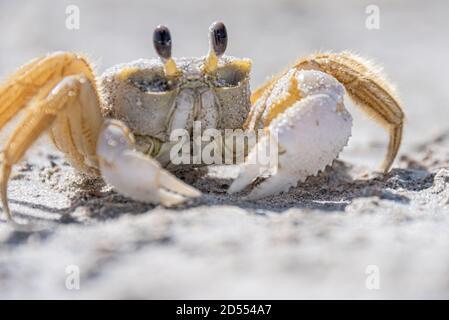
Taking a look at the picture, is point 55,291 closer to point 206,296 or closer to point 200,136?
point 206,296

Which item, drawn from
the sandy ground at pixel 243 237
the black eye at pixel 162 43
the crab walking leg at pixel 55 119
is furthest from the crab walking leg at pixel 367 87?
the crab walking leg at pixel 55 119

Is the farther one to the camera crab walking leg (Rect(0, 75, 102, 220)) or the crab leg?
the crab leg

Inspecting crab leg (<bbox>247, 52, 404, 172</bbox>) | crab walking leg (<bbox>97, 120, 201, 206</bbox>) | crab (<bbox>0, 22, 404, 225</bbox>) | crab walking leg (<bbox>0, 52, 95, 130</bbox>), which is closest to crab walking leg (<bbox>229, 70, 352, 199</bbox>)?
crab (<bbox>0, 22, 404, 225</bbox>)

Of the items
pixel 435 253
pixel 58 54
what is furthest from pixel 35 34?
pixel 435 253

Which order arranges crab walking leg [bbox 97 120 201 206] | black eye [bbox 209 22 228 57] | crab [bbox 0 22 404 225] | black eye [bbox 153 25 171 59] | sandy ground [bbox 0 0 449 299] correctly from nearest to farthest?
sandy ground [bbox 0 0 449 299]
crab walking leg [bbox 97 120 201 206]
crab [bbox 0 22 404 225]
black eye [bbox 153 25 171 59]
black eye [bbox 209 22 228 57]

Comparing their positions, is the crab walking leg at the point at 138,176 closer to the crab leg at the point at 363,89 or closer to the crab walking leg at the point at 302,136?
the crab walking leg at the point at 302,136

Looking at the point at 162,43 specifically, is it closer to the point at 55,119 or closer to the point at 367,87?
the point at 55,119

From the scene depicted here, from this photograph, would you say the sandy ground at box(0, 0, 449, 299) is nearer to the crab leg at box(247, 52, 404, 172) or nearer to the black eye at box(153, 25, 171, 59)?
the crab leg at box(247, 52, 404, 172)

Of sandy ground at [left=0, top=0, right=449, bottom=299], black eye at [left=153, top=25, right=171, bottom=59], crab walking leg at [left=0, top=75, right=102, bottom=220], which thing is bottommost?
sandy ground at [left=0, top=0, right=449, bottom=299]
